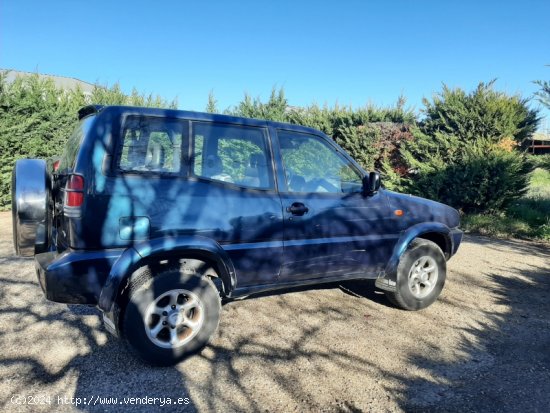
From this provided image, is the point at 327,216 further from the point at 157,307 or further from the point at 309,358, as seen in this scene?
the point at 157,307

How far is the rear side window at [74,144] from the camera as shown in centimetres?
329

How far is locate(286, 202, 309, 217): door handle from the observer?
377 cm

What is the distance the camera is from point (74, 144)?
11.5 ft

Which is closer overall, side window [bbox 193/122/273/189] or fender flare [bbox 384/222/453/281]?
side window [bbox 193/122/273/189]

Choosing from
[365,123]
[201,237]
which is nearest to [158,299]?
[201,237]

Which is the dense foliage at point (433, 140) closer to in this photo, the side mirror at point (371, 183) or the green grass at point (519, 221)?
the green grass at point (519, 221)

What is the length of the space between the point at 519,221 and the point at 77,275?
30.1 ft

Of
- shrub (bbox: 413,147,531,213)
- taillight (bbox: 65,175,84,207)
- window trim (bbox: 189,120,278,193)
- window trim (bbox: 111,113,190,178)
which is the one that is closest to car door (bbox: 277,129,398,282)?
window trim (bbox: 189,120,278,193)

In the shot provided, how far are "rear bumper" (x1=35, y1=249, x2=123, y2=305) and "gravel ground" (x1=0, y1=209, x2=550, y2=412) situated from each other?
58cm

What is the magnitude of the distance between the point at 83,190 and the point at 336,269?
Result: 2.34 meters

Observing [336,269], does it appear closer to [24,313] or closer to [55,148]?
[24,313]

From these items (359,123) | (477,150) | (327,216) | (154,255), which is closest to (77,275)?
(154,255)

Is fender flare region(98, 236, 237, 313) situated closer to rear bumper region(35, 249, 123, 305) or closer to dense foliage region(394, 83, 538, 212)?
rear bumper region(35, 249, 123, 305)

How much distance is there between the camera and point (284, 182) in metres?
3.85
